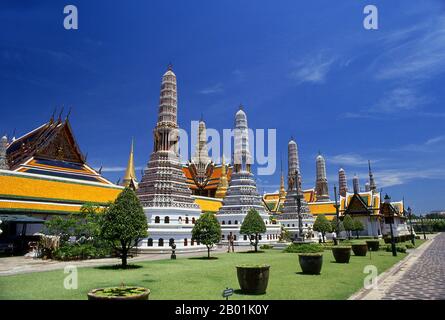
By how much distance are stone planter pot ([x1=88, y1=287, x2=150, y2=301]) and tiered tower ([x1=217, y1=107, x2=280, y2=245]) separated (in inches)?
1776

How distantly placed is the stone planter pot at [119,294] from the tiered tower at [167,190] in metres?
30.4

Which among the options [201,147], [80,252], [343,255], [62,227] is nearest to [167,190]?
[62,227]

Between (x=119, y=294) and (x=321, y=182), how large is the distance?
89.4 meters

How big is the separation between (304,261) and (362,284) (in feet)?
10.8

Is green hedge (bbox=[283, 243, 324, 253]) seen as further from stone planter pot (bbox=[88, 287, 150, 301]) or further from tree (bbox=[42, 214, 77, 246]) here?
stone planter pot (bbox=[88, 287, 150, 301])

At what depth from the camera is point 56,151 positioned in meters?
49.6

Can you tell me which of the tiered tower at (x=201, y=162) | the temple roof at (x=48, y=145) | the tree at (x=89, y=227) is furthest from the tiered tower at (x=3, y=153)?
the tiered tower at (x=201, y=162)

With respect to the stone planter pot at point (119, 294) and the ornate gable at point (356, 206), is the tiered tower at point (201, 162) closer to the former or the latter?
the ornate gable at point (356, 206)

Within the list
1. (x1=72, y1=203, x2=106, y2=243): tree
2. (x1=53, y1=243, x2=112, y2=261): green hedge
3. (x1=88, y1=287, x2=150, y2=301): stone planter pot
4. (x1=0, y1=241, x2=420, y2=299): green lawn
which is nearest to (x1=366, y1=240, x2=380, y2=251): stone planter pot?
(x1=0, y1=241, x2=420, y2=299): green lawn

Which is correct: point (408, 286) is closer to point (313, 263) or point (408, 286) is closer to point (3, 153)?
point (313, 263)

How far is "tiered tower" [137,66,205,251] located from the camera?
39.1m
